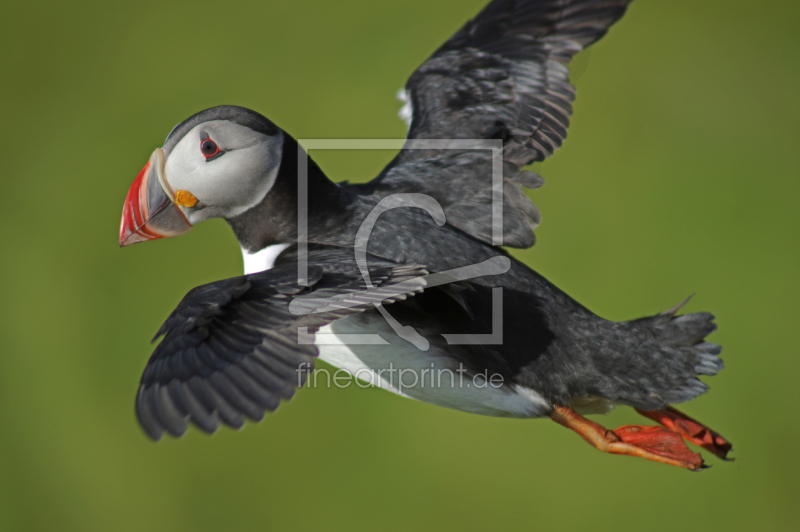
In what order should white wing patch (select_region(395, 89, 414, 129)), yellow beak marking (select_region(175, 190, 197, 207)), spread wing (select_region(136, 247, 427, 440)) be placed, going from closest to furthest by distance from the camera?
spread wing (select_region(136, 247, 427, 440)) → yellow beak marking (select_region(175, 190, 197, 207)) → white wing patch (select_region(395, 89, 414, 129))

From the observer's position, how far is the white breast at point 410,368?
1912 millimetres

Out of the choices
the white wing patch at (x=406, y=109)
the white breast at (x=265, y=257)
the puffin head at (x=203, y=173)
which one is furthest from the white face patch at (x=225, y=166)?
the white wing patch at (x=406, y=109)

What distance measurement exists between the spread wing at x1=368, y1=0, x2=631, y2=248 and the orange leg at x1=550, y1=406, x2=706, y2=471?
2.08 feet

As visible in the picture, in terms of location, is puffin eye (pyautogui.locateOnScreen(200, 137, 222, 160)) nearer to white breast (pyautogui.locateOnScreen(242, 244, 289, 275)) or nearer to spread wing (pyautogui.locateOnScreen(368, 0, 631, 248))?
white breast (pyautogui.locateOnScreen(242, 244, 289, 275))

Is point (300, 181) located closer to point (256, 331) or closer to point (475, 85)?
point (256, 331)

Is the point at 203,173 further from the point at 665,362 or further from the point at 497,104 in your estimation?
the point at 665,362

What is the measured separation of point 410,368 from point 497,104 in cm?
115

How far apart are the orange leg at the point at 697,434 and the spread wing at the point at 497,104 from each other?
713mm

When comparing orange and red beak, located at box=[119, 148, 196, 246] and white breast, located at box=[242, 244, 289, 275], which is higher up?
orange and red beak, located at box=[119, 148, 196, 246]

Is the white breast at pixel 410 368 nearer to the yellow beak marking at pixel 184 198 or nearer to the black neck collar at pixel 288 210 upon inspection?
the black neck collar at pixel 288 210

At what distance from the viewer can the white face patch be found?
1989mm

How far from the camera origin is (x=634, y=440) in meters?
2.02

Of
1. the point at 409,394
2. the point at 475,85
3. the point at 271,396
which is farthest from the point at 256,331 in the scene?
the point at 475,85

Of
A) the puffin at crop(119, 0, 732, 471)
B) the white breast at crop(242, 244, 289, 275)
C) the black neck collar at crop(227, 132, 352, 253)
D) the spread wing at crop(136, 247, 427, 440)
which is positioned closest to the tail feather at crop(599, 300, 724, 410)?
the puffin at crop(119, 0, 732, 471)
